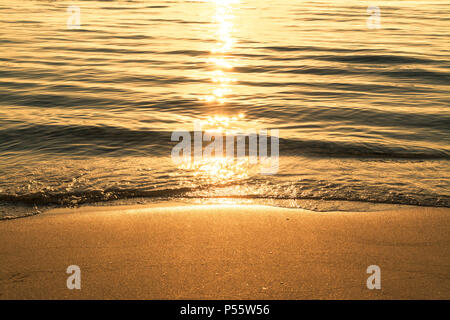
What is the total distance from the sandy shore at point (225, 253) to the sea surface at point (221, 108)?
0.58 meters

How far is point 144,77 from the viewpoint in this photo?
10.8m

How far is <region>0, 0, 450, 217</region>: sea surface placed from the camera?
4956 mm

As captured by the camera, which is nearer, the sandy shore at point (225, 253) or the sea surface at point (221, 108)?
the sandy shore at point (225, 253)

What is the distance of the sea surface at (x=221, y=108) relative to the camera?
496 cm

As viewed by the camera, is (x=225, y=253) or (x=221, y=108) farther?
(x=221, y=108)

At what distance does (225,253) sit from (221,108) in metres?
5.27

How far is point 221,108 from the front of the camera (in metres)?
8.43

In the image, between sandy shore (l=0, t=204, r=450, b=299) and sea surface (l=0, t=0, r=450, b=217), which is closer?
sandy shore (l=0, t=204, r=450, b=299)

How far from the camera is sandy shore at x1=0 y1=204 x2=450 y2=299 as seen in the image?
2.96 meters

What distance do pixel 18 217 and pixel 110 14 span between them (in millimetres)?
20343

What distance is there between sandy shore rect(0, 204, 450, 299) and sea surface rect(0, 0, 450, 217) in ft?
1.90

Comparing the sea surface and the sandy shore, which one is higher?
the sea surface
